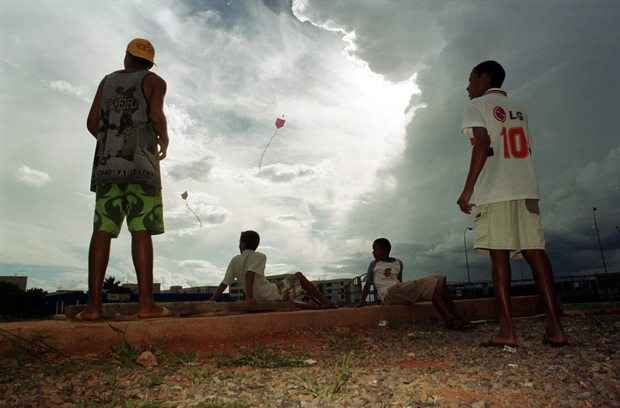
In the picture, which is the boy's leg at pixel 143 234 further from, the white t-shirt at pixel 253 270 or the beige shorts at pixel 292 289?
the beige shorts at pixel 292 289

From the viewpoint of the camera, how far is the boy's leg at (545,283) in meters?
3.06

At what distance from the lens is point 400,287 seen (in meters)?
5.14

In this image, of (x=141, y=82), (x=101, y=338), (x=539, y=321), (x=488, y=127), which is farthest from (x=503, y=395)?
(x=539, y=321)

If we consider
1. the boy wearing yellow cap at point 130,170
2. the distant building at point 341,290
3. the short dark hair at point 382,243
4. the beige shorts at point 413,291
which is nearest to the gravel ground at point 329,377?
the boy wearing yellow cap at point 130,170

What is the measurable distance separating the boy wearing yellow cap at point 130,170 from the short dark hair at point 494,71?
8.88 feet

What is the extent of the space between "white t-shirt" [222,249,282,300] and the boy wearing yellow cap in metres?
1.88

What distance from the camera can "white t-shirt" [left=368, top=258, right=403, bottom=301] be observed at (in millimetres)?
5754

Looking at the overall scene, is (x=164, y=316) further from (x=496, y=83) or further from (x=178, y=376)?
(x=496, y=83)

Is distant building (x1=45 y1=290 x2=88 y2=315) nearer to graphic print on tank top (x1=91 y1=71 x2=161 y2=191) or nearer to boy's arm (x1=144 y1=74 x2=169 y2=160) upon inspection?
graphic print on tank top (x1=91 y1=71 x2=161 y2=191)

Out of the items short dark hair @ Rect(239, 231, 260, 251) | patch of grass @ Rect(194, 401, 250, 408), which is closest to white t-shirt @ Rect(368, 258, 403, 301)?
short dark hair @ Rect(239, 231, 260, 251)

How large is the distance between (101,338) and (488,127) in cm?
324

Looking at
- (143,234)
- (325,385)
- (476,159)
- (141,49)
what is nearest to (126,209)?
(143,234)

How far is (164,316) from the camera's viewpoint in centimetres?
368

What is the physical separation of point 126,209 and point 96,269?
53cm
